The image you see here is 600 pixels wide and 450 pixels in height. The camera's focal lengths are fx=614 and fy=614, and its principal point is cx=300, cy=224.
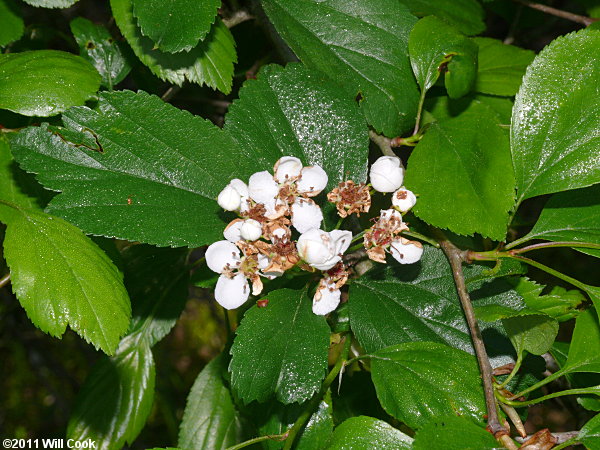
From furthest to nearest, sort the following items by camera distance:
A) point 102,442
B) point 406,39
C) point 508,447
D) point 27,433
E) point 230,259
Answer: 1. point 27,433
2. point 102,442
3. point 406,39
4. point 230,259
5. point 508,447

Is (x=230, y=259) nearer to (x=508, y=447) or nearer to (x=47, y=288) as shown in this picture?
(x=47, y=288)

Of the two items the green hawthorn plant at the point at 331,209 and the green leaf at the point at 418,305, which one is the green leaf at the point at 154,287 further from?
the green leaf at the point at 418,305

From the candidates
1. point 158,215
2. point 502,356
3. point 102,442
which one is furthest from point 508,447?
point 102,442

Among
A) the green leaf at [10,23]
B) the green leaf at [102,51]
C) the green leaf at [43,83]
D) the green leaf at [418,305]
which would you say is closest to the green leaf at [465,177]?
the green leaf at [418,305]

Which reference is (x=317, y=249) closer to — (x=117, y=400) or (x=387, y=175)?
(x=387, y=175)

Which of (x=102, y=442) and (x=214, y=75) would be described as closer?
(x=214, y=75)

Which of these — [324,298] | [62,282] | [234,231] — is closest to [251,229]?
[234,231]

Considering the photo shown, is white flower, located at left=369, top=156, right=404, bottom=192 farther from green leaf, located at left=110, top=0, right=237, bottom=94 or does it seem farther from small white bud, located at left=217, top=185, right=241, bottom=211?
green leaf, located at left=110, top=0, right=237, bottom=94
